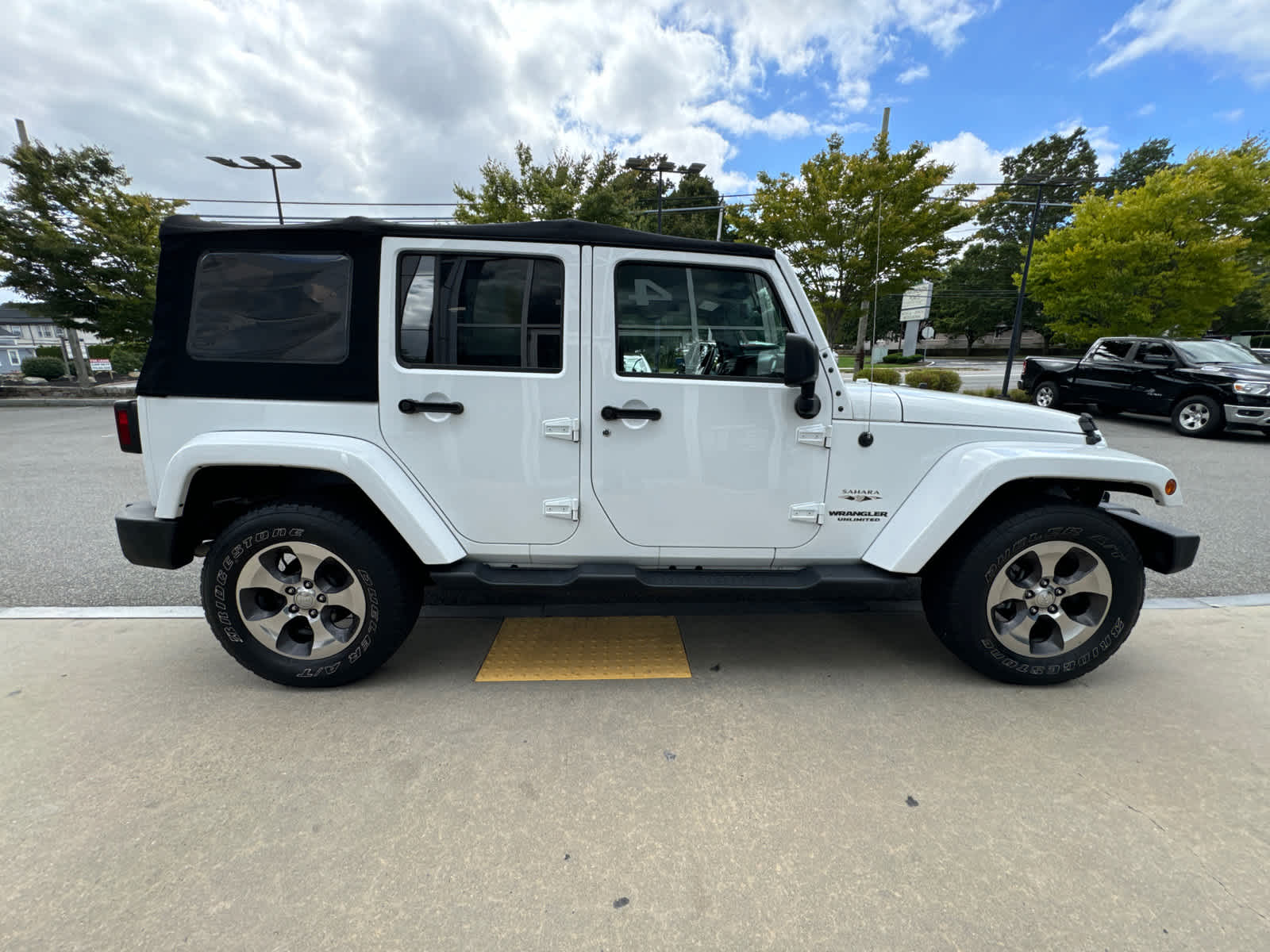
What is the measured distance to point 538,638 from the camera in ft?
9.95

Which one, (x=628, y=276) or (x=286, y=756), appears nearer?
(x=286, y=756)

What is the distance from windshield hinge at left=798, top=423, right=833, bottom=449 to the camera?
99.1 inches

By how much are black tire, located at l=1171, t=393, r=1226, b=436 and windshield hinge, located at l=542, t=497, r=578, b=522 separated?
1172 cm

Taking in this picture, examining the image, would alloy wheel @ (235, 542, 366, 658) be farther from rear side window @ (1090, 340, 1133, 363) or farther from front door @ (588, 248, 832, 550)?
rear side window @ (1090, 340, 1133, 363)

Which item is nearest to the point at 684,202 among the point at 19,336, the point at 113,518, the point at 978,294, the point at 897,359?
the point at 897,359

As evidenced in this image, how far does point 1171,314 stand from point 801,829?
1648 centimetres

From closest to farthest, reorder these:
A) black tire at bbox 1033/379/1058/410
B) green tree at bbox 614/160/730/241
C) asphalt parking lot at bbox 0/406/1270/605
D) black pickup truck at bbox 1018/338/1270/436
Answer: asphalt parking lot at bbox 0/406/1270/605, black pickup truck at bbox 1018/338/1270/436, black tire at bbox 1033/379/1058/410, green tree at bbox 614/160/730/241

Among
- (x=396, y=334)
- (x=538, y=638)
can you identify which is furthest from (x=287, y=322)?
(x=538, y=638)

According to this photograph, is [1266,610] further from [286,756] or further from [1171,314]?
[1171,314]

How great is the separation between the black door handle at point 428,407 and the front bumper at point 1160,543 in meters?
3.02

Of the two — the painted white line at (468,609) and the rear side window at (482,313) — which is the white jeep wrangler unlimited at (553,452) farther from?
the painted white line at (468,609)

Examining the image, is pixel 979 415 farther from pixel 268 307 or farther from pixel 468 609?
pixel 268 307

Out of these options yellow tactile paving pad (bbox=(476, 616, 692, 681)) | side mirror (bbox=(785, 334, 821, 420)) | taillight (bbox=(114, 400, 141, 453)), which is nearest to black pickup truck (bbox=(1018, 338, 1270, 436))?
side mirror (bbox=(785, 334, 821, 420))

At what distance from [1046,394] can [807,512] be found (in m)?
12.0
